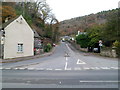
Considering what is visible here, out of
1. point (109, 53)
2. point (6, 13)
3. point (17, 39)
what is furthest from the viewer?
point (6, 13)

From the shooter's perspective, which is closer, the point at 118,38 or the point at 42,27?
the point at 118,38

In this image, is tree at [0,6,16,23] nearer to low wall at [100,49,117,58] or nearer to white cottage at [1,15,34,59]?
white cottage at [1,15,34,59]

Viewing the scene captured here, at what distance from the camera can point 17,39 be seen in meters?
27.5

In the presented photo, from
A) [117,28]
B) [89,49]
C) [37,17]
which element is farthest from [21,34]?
[37,17]

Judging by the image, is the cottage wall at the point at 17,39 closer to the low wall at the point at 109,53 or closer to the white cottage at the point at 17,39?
the white cottage at the point at 17,39

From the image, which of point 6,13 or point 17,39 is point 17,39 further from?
point 6,13

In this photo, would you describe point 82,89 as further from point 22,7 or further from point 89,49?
point 22,7

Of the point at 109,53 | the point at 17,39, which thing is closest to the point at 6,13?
the point at 17,39

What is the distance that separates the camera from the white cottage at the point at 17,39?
1019 inches

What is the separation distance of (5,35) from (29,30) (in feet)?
17.6

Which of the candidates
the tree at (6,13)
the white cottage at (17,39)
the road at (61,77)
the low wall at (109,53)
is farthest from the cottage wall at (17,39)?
the tree at (6,13)

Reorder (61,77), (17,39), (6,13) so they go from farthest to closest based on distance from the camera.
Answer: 1. (6,13)
2. (17,39)
3. (61,77)

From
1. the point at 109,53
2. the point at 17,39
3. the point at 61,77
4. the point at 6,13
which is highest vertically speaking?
the point at 6,13

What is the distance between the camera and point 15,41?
2714 centimetres
